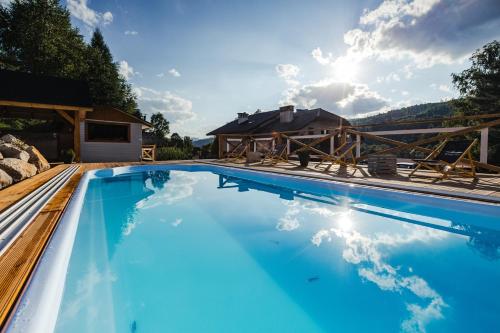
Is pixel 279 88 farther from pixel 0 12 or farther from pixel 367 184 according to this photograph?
pixel 0 12

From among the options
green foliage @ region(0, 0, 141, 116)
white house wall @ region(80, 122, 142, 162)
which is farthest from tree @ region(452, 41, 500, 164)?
green foliage @ region(0, 0, 141, 116)

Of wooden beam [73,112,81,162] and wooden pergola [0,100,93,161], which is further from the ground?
wooden pergola [0,100,93,161]

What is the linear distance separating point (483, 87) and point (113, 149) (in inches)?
1275

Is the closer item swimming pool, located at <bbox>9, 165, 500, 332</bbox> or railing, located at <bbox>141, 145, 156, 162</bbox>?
swimming pool, located at <bbox>9, 165, 500, 332</bbox>

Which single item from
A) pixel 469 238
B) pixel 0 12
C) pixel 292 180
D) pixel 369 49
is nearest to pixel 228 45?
pixel 369 49

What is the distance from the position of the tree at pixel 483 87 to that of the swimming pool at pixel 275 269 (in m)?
25.2

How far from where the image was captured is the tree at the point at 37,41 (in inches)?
826

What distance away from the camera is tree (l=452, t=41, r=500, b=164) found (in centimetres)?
2261

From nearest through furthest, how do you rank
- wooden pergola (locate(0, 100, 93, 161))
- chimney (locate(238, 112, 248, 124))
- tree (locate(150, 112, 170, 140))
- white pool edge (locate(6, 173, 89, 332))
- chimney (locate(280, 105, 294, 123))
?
white pool edge (locate(6, 173, 89, 332)) → wooden pergola (locate(0, 100, 93, 161)) → chimney (locate(280, 105, 294, 123)) → chimney (locate(238, 112, 248, 124)) → tree (locate(150, 112, 170, 140))

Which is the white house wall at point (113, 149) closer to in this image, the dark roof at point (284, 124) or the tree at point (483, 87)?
the dark roof at point (284, 124)

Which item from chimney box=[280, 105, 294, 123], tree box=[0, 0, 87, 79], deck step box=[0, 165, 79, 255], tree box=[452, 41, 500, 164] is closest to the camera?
deck step box=[0, 165, 79, 255]

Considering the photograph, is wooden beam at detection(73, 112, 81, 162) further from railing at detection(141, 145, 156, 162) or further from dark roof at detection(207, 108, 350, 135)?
dark roof at detection(207, 108, 350, 135)

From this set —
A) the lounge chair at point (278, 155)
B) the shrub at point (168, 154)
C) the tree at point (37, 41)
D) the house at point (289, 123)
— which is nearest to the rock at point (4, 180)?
the lounge chair at point (278, 155)

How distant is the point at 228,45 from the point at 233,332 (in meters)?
12.0
